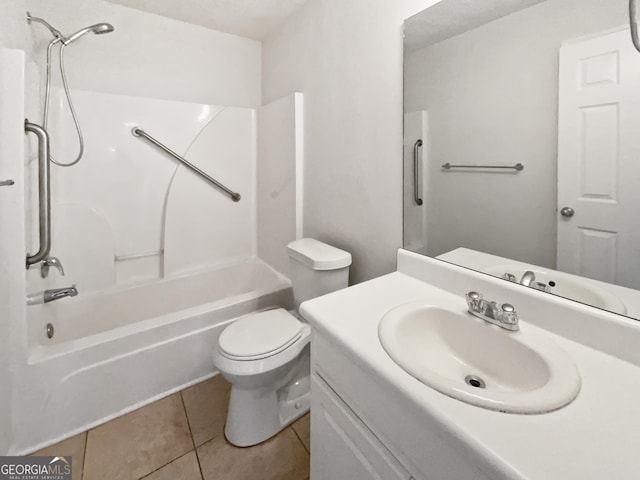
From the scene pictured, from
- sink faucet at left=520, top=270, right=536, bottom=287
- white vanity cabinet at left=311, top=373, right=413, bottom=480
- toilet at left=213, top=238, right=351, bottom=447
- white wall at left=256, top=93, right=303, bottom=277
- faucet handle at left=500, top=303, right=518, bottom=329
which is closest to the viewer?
white vanity cabinet at left=311, top=373, right=413, bottom=480

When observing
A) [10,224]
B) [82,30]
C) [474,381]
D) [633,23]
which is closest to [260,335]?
[474,381]

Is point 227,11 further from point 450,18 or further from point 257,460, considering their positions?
point 257,460

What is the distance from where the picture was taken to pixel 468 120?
3.45ft

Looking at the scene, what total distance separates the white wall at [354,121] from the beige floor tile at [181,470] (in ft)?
3.66

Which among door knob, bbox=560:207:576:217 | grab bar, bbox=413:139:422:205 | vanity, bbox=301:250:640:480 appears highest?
grab bar, bbox=413:139:422:205

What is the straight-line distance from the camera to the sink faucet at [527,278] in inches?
35.6

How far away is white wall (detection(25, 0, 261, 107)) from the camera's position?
71.3 inches

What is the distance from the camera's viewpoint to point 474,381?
32.4 inches

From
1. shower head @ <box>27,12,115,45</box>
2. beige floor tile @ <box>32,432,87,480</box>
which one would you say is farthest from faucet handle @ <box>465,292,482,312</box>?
shower head @ <box>27,12,115,45</box>

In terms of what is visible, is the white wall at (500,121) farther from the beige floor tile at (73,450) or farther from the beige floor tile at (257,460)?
the beige floor tile at (73,450)

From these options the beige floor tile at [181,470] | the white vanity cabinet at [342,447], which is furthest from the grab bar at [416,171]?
the beige floor tile at [181,470]

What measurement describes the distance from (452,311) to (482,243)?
0.98ft

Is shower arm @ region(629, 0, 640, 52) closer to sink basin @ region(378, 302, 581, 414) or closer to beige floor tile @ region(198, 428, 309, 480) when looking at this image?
sink basin @ region(378, 302, 581, 414)

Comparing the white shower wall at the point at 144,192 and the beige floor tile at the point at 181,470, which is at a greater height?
the white shower wall at the point at 144,192
